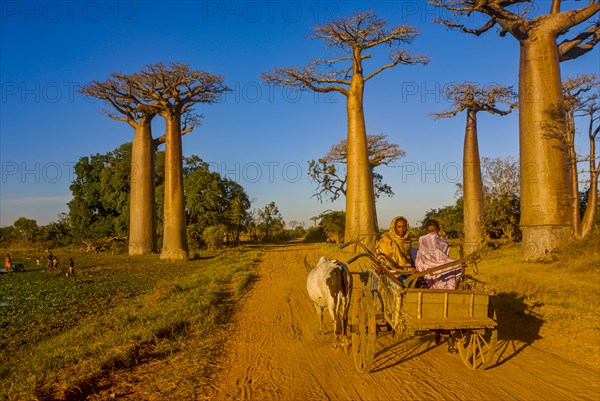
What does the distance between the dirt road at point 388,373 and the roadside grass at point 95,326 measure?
555 mm

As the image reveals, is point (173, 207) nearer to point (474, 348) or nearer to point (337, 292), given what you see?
point (337, 292)

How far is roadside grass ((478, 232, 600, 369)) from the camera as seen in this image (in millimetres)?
5090

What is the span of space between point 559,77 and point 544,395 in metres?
8.88

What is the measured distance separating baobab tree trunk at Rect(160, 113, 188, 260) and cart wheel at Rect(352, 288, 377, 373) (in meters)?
15.3

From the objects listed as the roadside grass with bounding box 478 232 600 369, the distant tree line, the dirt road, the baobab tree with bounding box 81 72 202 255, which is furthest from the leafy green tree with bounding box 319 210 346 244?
the dirt road

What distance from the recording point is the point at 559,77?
10141 mm

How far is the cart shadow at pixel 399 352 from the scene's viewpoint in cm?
445

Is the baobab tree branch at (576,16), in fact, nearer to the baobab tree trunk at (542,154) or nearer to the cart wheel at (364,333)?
the baobab tree trunk at (542,154)

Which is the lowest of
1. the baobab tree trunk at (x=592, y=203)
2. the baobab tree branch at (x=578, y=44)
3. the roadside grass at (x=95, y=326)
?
the roadside grass at (x=95, y=326)

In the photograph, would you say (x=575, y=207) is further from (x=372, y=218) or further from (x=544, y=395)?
(x=544, y=395)

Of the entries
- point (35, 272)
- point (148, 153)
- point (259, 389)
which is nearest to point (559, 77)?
point (259, 389)

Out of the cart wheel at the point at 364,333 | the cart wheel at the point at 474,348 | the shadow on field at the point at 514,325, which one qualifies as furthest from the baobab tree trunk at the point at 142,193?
the cart wheel at the point at 474,348

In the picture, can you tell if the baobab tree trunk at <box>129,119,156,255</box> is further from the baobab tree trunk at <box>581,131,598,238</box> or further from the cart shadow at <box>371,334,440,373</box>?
the cart shadow at <box>371,334,440,373</box>

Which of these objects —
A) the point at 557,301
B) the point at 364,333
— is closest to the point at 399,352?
the point at 364,333
